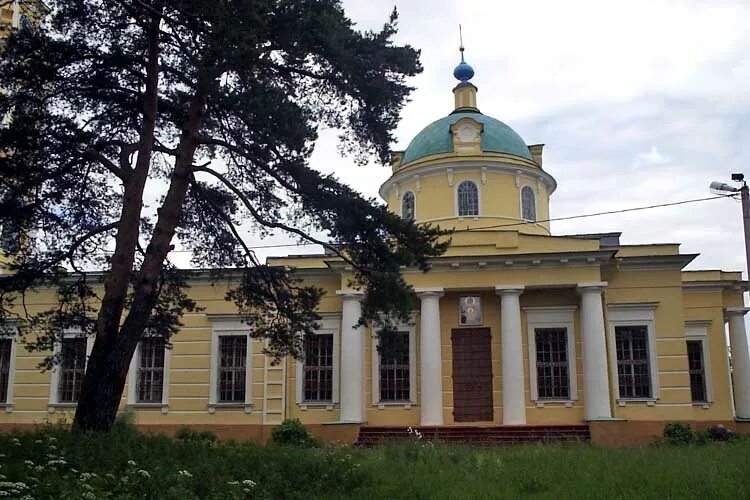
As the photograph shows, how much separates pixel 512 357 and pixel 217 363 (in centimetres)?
920

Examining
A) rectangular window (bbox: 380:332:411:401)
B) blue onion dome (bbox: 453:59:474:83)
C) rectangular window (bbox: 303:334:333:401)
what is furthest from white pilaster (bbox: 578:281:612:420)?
blue onion dome (bbox: 453:59:474:83)

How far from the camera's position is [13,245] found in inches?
533

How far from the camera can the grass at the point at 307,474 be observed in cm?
901

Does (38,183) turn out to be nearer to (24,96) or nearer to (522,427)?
(24,96)

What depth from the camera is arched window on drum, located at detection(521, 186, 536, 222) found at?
26656 mm

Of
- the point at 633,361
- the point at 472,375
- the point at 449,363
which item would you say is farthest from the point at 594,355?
the point at 449,363

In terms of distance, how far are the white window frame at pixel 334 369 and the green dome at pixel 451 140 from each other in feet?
23.4

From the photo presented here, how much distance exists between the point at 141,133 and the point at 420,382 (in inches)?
503

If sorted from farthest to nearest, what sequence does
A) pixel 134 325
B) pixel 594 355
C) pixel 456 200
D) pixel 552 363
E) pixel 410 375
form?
pixel 456 200 < pixel 410 375 < pixel 552 363 < pixel 594 355 < pixel 134 325

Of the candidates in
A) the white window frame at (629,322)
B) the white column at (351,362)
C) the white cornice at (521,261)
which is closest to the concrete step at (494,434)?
the white column at (351,362)

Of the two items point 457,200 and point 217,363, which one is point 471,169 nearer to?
point 457,200

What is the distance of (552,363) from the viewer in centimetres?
2292

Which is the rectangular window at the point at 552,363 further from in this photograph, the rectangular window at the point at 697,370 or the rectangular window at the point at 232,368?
the rectangular window at the point at 232,368

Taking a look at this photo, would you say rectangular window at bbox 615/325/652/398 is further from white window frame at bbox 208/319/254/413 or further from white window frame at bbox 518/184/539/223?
white window frame at bbox 208/319/254/413
